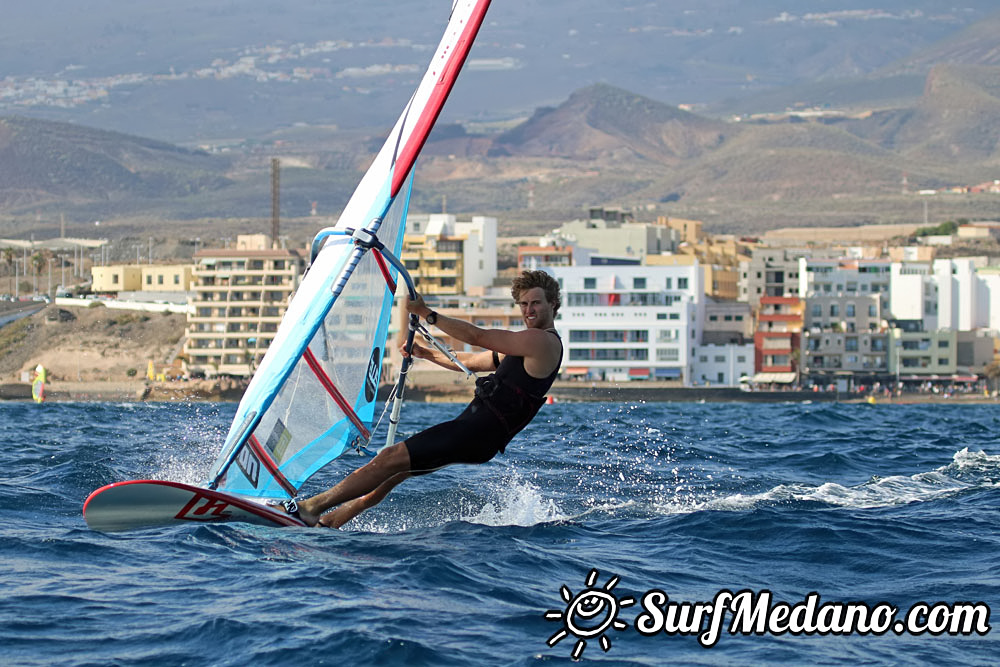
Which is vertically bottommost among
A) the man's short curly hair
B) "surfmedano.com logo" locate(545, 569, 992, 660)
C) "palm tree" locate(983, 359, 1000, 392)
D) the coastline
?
the coastline

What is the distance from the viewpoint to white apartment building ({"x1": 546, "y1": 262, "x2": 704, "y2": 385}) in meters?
76.2

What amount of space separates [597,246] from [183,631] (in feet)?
323

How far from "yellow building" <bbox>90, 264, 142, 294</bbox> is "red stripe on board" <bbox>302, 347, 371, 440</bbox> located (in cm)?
9889

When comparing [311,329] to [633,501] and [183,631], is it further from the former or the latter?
[633,501]

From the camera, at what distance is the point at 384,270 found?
10.2 metres

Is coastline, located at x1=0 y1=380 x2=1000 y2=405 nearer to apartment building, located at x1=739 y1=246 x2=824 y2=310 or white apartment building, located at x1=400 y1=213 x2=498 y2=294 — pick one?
white apartment building, located at x1=400 y1=213 x2=498 y2=294

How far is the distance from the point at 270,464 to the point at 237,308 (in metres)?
72.8

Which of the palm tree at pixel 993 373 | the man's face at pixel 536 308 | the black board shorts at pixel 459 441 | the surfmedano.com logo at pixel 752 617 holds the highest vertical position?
the man's face at pixel 536 308

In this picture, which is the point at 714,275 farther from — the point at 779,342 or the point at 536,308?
the point at 536,308

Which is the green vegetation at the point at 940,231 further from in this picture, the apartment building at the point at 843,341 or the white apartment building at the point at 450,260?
the white apartment building at the point at 450,260

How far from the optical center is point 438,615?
789cm

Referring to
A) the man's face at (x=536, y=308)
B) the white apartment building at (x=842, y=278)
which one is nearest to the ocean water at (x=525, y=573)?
the man's face at (x=536, y=308)

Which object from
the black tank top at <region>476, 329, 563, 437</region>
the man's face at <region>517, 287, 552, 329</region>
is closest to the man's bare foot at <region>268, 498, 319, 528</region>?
the black tank top at <region>476, 329, 563, 437</region>

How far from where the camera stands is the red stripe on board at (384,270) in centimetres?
1009
